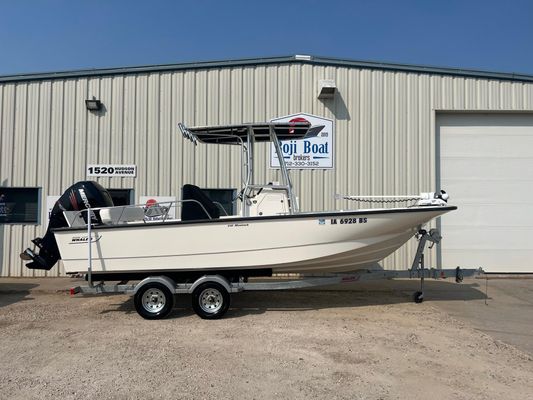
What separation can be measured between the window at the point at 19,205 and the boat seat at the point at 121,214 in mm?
4436

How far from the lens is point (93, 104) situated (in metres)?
9.70

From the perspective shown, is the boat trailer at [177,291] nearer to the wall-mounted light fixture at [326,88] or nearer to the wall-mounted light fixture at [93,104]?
the wall-mounted light fixture at [93,104]

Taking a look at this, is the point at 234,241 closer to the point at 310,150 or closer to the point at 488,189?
the point at 310,150

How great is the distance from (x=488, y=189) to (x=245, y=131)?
6.55 metres

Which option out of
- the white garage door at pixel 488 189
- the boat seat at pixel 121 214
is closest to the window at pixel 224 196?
the boat seat at pixel 121 214

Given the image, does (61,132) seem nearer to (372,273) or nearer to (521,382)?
(372,273)

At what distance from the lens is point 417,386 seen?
3654mm

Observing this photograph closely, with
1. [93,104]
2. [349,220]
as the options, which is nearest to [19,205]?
[93,104]

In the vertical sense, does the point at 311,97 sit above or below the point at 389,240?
above

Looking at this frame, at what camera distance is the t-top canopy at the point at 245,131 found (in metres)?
6.39

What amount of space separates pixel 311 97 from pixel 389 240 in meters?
4.84

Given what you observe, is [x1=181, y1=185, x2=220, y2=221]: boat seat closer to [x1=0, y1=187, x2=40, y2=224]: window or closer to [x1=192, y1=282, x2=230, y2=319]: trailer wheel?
[x1=192, y1=282, x2=230, y2=319]: trailer wheel

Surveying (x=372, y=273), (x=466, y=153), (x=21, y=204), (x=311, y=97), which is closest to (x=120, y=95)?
(x=21, y=204)

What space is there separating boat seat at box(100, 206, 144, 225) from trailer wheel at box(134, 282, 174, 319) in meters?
1.06
